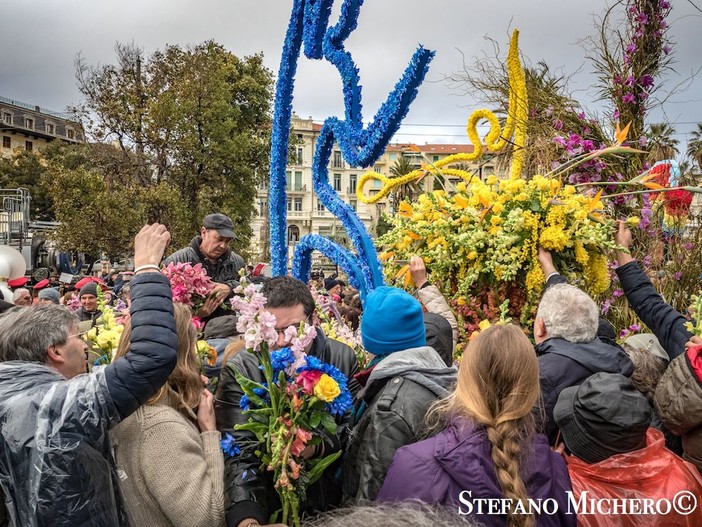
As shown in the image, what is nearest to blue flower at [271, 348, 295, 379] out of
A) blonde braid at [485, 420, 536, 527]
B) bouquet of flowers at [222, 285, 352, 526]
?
bouquet of flowers at [222, 285, 352, 526]

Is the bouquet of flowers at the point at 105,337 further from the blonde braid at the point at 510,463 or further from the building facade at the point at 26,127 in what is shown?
the building facade at the point at 26,127

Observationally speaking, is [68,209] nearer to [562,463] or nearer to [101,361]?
[101,361]

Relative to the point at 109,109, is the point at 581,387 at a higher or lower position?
lower

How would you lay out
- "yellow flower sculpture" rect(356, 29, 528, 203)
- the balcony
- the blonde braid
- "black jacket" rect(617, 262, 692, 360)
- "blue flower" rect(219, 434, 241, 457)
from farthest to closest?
the balcony, "yellow flower sculpture" rect(356, 29, 528, 203), "black jacket" rect(617, 262, 692, 360), "blue flower" rect(219, 434, 241, 457), the blonde braid

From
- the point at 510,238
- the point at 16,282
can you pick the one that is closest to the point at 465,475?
the point at 510,238

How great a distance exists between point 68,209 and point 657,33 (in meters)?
16.6

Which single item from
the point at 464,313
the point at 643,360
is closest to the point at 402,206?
the point at 464,313

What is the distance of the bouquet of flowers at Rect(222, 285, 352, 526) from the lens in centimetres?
197

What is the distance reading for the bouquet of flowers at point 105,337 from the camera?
8.91 feet

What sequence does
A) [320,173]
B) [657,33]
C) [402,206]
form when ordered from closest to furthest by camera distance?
1. [402,206]
2. [657,33]
3. [320,173]

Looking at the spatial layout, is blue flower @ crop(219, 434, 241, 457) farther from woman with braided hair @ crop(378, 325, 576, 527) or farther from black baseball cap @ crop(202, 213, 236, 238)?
black baseball cap @ crop(202, 213, 236, 238)

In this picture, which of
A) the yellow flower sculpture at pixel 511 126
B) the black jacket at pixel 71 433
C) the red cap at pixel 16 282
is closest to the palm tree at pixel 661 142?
the yellow flower sculpture at pixel 511 126

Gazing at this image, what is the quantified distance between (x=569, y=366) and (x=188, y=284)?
2.20m

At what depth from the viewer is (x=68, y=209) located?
688 inches
